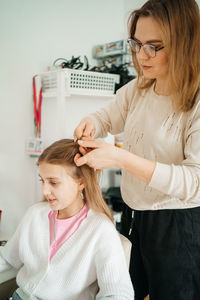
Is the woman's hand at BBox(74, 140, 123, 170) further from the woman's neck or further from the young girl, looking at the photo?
the woman's neck

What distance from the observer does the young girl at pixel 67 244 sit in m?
1.02

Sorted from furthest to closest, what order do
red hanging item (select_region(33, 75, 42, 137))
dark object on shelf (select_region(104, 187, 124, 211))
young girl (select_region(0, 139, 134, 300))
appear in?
dark object on shelf (select_region(104, 187, 124, 211)) < red hanging item (select_region(33, 75, 42, 137)) < young girl (select_region(0, 139, 134, 300))

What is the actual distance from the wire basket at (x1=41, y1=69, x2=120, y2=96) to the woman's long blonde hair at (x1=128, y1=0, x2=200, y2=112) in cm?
84

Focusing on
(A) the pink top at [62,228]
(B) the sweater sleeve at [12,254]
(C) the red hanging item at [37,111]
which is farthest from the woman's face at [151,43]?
(C) the red hanging item at [37,111]

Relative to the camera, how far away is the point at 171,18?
36.6 inches

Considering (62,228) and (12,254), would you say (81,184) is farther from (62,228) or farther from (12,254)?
(12,254)

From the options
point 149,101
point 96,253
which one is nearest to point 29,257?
point 96,253

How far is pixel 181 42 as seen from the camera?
3.08ft

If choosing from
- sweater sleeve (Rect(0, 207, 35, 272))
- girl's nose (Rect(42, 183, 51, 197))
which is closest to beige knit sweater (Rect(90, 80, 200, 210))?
girl's nose (Rect(42, 183, 51, 197))

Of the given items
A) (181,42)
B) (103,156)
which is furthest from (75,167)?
(181,42)

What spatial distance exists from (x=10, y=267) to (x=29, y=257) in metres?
0.16

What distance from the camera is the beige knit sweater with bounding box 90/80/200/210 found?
2.99 ft

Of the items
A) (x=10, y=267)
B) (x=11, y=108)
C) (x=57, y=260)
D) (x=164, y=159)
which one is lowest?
(x=10, y=267)

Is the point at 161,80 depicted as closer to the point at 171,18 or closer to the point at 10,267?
the point at 171,18
